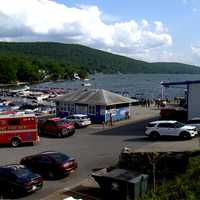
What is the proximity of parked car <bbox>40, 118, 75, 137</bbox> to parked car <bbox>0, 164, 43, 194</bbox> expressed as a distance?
58.7 ft

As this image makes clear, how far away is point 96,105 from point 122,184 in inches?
1124

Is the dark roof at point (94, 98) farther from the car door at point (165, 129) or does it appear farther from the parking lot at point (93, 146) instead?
the car door at point (165, 129)

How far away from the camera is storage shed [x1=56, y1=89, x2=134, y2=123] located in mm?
48125

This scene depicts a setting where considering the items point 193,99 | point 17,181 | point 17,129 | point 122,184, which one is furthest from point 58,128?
point 122,184

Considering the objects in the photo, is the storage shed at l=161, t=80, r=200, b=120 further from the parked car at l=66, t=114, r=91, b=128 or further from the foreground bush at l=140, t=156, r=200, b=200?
the foreground bush at l=140, t=156, r=200, b=200

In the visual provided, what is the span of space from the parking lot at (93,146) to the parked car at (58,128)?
0.60 metres

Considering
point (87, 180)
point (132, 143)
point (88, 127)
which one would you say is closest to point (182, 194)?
point (87, 180)

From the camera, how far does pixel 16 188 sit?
21.7m

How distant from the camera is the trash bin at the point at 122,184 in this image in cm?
1953

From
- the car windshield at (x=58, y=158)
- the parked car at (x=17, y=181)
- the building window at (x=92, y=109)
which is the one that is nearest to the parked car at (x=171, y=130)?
the car windshield at (x=58, y=158)

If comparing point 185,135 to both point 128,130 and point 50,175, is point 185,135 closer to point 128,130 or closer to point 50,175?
point 128,130

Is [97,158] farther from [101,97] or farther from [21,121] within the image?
[101,97]

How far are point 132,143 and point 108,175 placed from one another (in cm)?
1469

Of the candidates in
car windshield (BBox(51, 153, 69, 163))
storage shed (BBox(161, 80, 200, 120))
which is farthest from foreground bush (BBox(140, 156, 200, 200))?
storage shed (BBox(161, 80, 200, 120))
